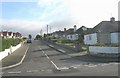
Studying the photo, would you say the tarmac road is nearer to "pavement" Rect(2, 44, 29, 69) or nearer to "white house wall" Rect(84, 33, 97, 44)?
"pavement" Rect(2, 44, 29, 69)

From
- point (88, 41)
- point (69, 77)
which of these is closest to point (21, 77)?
point (69, 77)

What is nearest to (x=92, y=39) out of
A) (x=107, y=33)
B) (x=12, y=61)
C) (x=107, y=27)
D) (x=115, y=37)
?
(x=107, y=27)

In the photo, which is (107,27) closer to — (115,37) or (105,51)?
(115,37)

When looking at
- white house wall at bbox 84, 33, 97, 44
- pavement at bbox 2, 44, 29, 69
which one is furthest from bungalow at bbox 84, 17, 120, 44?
pavement at bbox 2, 44, 29, 69

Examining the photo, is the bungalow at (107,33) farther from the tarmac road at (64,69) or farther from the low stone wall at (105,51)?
the tarmac road at (64,69)

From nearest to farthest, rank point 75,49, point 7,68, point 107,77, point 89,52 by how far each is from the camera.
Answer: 1. point 107,77
2. point 7,68
3. point 89,52
4. point 75,49

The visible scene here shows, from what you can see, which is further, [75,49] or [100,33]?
[100,33]

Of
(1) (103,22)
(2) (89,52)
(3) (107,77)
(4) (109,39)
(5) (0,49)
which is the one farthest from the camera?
(1) (103,22)

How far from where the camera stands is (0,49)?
30.9 m

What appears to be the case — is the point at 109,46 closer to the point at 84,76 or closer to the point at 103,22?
the point at 84,76

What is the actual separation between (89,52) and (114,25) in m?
20.2

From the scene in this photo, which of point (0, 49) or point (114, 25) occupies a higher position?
point (114, 25)

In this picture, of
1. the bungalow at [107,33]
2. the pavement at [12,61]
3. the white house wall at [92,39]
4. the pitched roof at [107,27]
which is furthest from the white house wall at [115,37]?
the pavement at [12,61]

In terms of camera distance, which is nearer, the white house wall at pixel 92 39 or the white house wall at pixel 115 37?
the white house wall at pixel 115 37
